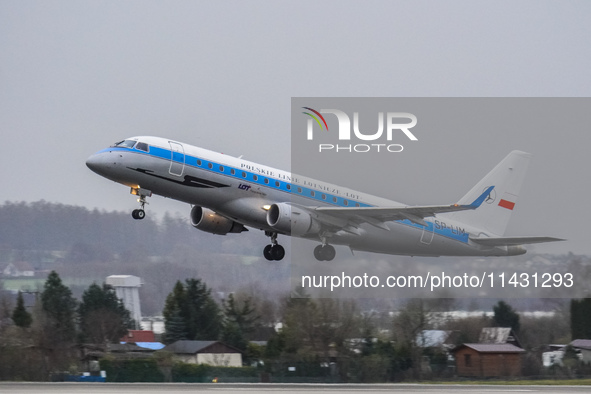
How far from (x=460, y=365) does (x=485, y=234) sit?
4826 mm

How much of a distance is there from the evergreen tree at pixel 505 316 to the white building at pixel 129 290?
15.9 meters

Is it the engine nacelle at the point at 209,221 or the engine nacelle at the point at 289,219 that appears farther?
the engine nacelle at the point at 209,221

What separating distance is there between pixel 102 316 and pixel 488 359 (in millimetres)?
17018

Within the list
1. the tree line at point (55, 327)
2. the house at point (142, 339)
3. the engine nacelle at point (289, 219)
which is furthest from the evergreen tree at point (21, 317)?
the engine nacelle at point (289, 219)

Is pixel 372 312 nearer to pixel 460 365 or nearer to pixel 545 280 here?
pixel 460 365

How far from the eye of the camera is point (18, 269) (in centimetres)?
4997

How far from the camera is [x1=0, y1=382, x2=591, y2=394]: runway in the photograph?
31.9 metres

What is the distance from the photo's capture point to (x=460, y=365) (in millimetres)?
40188

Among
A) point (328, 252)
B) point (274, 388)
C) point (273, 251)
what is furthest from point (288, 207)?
→ point (274, 388)

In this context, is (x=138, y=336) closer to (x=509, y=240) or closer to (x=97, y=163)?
(x=97, y=163)

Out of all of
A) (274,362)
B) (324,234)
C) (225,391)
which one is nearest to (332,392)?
(225,391)

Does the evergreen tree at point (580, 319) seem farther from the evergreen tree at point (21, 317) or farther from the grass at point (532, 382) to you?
the evergreen tree at point (21, 317)

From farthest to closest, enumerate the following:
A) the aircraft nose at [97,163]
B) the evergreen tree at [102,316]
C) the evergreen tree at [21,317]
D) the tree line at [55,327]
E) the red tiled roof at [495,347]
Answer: the evergreen tree at [102,316], the evergreen tree at [21,317], the red tiled roof at [495,347], the tree line at [55,327], the aircraft nose at [97,163]

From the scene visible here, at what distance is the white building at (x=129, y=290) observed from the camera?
4847cm
